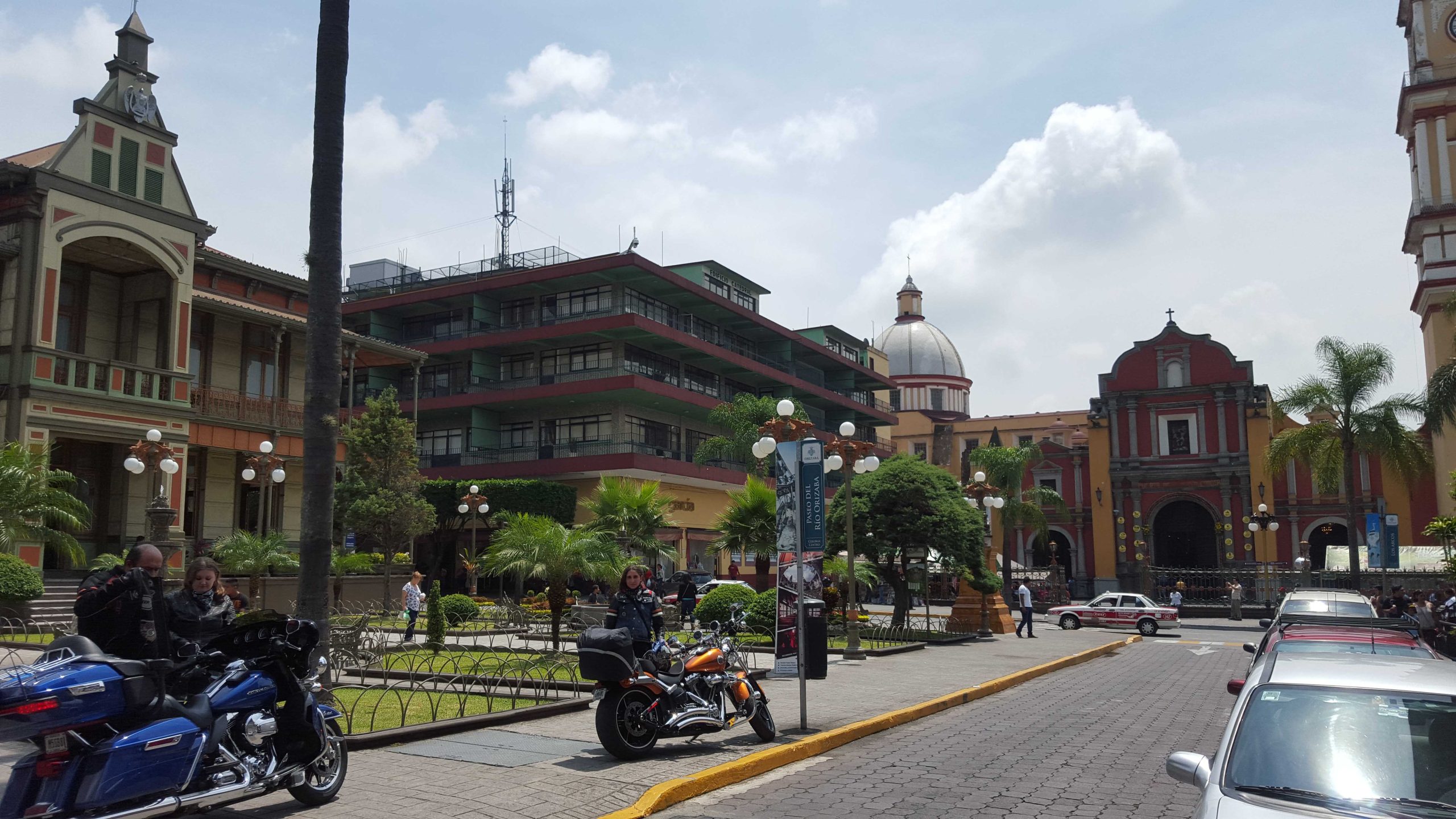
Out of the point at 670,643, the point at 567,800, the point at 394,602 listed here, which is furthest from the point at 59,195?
the point at 567,800

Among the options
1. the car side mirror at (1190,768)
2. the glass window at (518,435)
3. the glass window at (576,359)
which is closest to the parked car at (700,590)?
the glass window at (576,359)

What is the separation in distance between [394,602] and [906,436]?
56.6 meters

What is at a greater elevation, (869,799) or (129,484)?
(129,484)

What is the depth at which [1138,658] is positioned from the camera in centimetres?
2458

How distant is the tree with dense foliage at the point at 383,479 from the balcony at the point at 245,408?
10.3 ft

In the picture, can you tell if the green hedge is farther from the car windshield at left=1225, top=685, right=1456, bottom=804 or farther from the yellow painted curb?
the car windshield at left=1225, top=685, right=1456, bottom=804

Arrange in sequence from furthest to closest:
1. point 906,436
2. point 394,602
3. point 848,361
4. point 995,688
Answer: point 906,436, point 848,361, point 394,602, point 995,688

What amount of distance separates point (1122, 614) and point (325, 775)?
34.5 metres

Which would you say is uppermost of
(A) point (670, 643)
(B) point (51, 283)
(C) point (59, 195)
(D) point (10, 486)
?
(C) point (59, 195)

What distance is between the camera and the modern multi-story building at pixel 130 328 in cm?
2408

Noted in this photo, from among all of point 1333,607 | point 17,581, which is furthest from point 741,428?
point 1333,607

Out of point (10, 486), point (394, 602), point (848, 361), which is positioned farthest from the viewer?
point (848, 361)

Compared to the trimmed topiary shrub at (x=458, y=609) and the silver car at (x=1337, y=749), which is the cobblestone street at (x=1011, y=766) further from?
the trimmed topiary shrub at (x=458, y=609)

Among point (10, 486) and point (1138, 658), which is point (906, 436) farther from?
point (10, 486)
